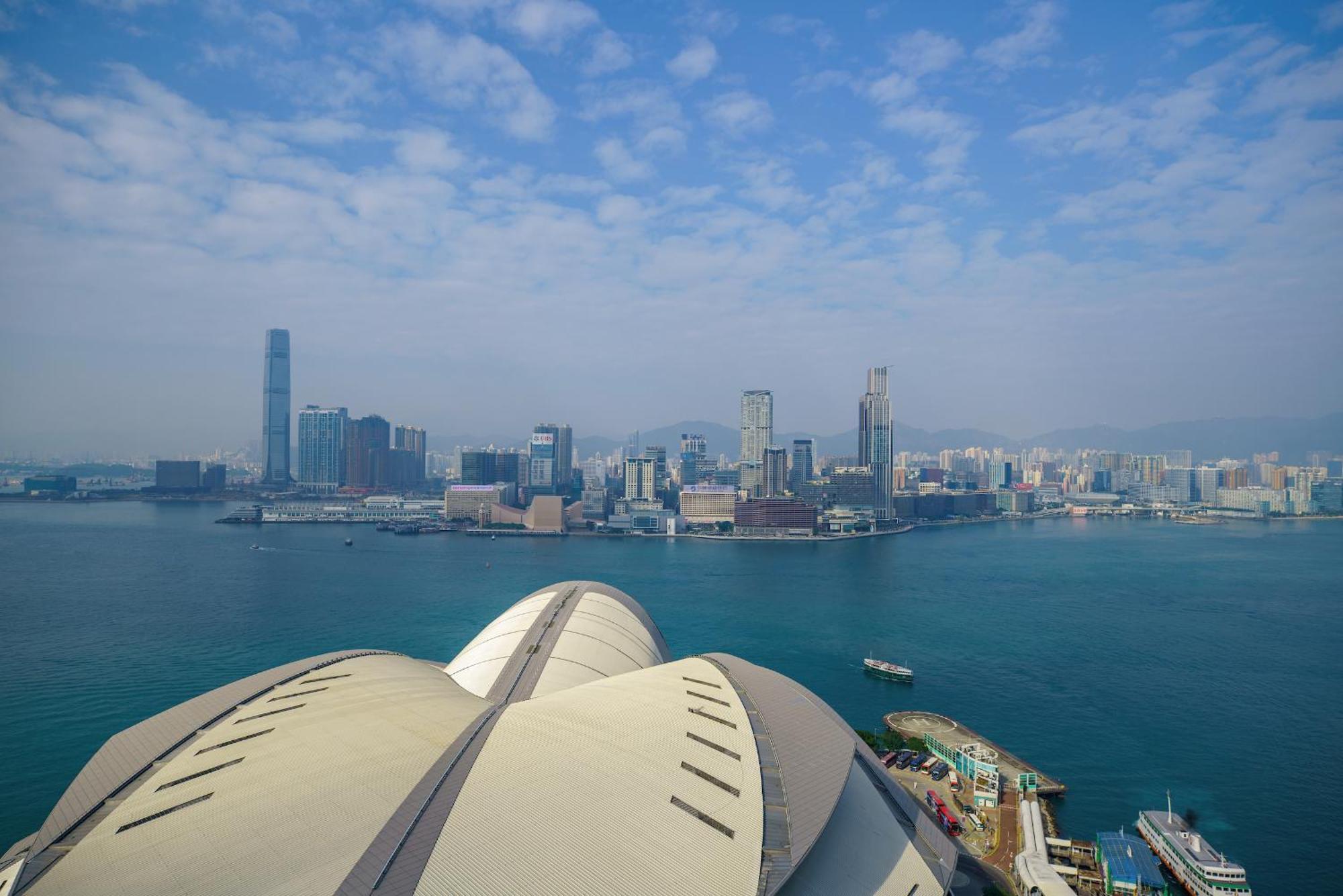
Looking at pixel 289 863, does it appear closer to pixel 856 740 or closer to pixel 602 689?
pixel 602 689

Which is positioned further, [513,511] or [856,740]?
[513,511]

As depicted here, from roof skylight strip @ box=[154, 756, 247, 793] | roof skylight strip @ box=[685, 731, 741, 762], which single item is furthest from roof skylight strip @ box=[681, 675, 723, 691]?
roof skylight strip @ box=[154, 756, 247, 793]

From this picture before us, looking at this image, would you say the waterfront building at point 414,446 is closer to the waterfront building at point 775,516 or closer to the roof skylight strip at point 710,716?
the waterfront building at point 775,516

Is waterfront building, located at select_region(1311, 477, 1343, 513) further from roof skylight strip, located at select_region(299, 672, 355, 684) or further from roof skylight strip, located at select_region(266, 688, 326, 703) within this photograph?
roof skylight strip, located at select_region(266, 688, 326, 703)

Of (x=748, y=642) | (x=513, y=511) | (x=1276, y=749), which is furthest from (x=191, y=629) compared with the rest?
(x=513, y=511)

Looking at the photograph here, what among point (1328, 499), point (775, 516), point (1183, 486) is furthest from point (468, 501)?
point (1328, 499)

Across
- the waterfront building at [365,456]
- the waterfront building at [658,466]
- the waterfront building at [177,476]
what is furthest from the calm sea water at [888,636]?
the waterfront building at [365,456]

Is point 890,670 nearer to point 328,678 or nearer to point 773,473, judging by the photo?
point 328,678
